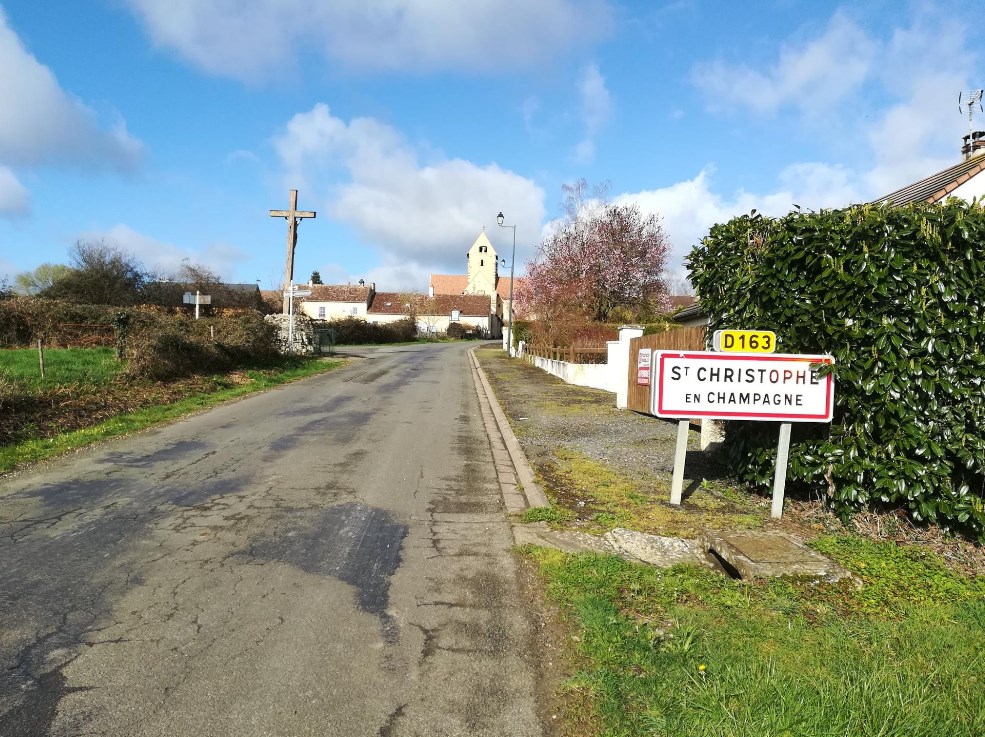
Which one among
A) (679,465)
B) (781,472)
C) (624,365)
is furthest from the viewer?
(624,365)

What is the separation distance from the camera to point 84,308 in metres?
20.6

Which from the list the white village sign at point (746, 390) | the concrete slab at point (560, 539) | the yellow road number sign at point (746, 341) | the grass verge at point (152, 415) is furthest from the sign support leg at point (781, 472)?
the grass verge at point (152, 415)

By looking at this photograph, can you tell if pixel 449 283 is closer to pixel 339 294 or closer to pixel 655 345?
pixel 339 294

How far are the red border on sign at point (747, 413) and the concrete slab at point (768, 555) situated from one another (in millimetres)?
1042

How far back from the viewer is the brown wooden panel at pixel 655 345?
10.1 meters

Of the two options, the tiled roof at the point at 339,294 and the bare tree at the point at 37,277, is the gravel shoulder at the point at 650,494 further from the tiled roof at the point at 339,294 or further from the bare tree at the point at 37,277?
the tiled roof at the point at 339,294

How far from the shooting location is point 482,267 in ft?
372

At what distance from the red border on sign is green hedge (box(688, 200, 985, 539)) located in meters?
0.13

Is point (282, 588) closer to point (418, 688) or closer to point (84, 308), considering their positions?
point (418, 688)

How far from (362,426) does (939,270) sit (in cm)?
847

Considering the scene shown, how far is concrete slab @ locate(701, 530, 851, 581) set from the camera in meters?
4.31

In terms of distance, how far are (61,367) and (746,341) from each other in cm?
1344

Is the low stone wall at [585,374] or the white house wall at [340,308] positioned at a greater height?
the white house wall at [340,308]

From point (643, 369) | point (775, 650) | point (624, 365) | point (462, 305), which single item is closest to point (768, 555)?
point (775, 650)
